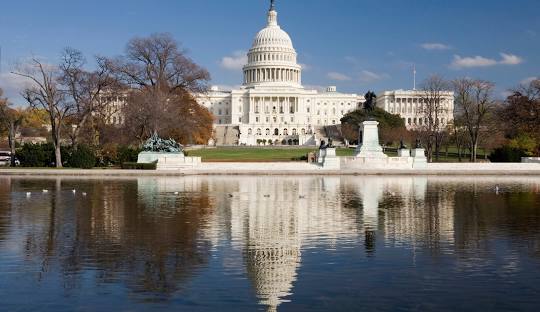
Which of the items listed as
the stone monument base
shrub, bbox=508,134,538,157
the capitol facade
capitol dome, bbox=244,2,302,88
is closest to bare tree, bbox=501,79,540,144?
shrub, bbox=508,134,538,157

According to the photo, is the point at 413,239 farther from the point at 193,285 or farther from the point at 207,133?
the point at 207,133

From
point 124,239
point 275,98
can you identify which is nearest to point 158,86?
point 124,239

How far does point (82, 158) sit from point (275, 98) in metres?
110

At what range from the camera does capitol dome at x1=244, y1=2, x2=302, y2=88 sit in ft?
498

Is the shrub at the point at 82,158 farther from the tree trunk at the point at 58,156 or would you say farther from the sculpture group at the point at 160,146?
the sculpture group at the point at 160,146

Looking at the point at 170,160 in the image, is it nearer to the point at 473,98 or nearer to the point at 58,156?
the point at 58,156

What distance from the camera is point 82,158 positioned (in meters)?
42.3

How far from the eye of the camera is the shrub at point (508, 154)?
159 ft

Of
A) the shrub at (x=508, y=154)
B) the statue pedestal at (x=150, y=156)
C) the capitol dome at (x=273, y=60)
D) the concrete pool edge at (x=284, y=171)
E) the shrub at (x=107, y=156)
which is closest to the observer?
the concrete pool edge at (x=284, y=171)

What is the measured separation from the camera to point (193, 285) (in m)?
9.93

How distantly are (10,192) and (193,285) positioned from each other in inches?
710

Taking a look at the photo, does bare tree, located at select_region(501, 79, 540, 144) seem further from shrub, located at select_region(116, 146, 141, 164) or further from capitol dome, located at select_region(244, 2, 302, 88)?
capitol dome, located at select_region(244, 2, 302, 88)

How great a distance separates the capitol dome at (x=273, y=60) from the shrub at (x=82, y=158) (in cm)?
11017

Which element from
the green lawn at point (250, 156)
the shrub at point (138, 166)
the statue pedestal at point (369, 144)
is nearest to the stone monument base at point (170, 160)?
the shrub at point (138, 166)
